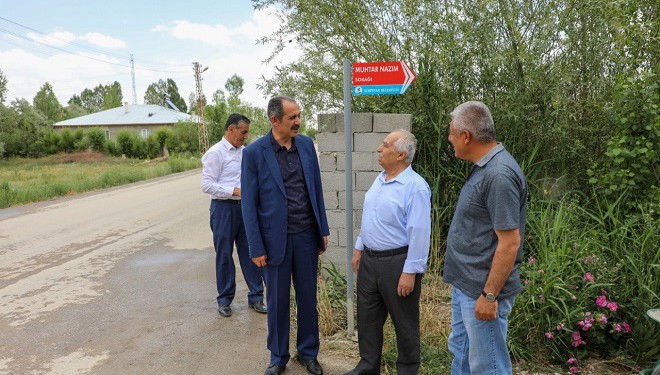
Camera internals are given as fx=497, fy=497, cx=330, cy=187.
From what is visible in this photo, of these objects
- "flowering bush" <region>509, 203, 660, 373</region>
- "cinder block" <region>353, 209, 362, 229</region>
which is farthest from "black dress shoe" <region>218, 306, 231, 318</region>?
"flowering bush" <region>509, 203, 660, 373</region>

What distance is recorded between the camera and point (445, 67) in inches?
208

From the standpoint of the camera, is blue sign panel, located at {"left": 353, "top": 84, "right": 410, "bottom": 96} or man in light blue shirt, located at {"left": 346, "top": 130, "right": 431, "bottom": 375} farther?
blue sign panel, located at {"left": 353, "top": 84, "right": 410, "bottom": 96}

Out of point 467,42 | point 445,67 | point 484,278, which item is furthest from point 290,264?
point 467,42

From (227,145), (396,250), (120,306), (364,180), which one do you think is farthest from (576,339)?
(120,306)

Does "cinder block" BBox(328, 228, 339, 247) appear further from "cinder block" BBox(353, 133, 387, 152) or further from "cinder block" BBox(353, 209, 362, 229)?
"cinder block" BBox(353, 133, 387, 152)

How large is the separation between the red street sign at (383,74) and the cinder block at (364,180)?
4.56ft

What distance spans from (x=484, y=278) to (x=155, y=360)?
9.14 feet

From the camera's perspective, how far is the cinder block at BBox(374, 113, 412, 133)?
16.0 feet

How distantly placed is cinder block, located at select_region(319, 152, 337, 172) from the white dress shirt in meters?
0.84

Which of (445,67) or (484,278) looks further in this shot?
(445,67)

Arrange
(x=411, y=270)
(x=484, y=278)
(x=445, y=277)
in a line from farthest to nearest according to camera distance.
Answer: (x=411, y=270), (x=445, y=277), (x=484, y=278)

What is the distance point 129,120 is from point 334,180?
2329 inches

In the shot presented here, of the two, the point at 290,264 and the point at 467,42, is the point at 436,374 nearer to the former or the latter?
the point at 290,264

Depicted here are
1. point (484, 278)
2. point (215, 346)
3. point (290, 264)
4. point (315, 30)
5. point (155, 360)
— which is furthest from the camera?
point (315, 30)
